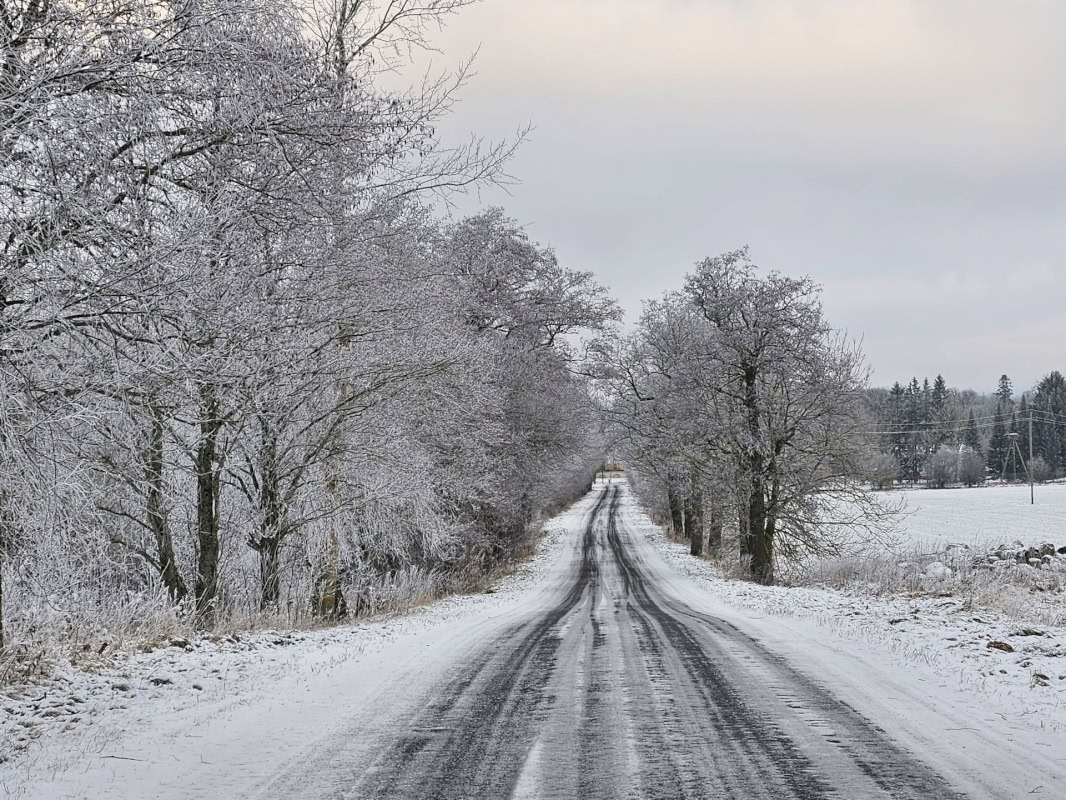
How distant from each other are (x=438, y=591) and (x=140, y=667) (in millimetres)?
14492

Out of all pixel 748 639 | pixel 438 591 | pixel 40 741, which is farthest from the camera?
pixel 438 591

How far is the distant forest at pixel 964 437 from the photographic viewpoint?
115 metres

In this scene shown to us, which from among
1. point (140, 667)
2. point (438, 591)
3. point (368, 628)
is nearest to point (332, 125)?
point (140, 667)

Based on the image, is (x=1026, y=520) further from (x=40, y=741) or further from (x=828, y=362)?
(x=40, y=741)

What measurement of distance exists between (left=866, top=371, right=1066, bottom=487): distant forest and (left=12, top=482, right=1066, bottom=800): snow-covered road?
4279 inches

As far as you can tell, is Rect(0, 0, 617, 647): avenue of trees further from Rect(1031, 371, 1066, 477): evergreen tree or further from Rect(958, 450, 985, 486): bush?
Rect(1031, 371, 1066, 477): evergreen tree

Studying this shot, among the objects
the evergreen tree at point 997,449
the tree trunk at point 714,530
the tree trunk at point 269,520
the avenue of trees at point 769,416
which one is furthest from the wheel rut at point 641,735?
the evergreen tree at point 997,449

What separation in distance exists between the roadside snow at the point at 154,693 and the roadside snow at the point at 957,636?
598cm

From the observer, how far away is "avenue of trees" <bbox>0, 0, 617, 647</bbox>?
5.08m

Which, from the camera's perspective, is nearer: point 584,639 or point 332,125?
point 332,125

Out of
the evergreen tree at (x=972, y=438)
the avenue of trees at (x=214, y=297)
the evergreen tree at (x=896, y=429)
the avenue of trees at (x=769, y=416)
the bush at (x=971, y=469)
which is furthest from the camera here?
the evergreen tree at (x=972, y=438)

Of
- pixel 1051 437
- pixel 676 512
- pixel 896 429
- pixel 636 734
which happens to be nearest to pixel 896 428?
pixel 896 429

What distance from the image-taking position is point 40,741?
18.7 ft

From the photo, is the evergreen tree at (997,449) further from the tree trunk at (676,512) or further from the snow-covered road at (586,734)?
the snow-covered road at (586,734)
